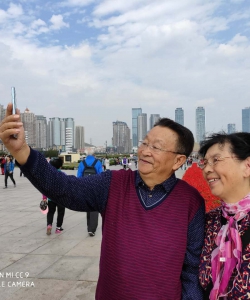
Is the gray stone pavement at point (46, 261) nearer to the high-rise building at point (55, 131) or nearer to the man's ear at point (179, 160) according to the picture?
the man's ear at point (179, 160)

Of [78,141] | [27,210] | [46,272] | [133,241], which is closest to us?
[133,241]

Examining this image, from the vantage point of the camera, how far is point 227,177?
5.19 feet

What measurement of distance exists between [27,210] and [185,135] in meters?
7.71

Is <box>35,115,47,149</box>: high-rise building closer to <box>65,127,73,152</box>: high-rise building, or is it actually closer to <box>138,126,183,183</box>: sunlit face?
<box>65,127,73,152</box>: high-rise building

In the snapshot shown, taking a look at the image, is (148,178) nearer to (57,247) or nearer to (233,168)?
(233,168)

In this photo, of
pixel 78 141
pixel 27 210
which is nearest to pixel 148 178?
pixel 27 210

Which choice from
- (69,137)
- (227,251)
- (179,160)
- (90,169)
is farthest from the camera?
(69,137)

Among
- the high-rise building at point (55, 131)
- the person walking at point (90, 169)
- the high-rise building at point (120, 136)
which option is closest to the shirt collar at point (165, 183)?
the person walking at point (90, 169)

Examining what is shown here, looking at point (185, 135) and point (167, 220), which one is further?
point (185, 135)

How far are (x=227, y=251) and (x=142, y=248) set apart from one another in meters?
0.40

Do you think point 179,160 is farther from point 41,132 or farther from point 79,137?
point 79,137

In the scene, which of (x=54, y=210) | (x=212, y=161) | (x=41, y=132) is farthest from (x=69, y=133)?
(x=212, y=161)

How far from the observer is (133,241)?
1508 millimetres

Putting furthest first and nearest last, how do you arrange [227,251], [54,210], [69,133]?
[69,133] → [54,210] → [227,251]
